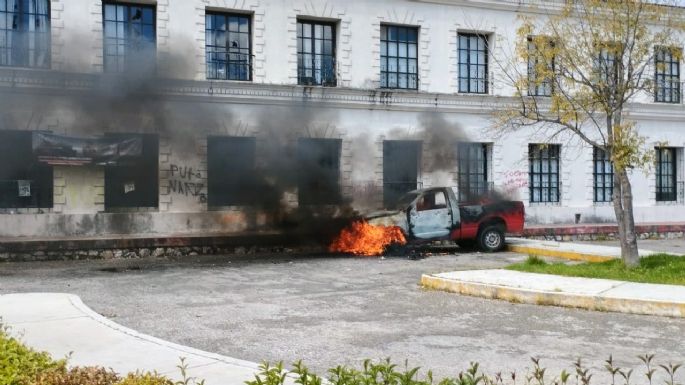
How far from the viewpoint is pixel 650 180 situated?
26.9 metres

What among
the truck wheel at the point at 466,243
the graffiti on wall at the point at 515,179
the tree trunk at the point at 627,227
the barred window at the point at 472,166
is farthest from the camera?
the graffiti on wall at the point at 515,179

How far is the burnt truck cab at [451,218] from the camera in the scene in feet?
56.7

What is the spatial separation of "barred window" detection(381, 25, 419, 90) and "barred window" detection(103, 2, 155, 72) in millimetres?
7695

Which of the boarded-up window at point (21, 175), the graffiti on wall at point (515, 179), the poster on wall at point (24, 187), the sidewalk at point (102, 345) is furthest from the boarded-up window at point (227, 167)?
the sidewalk at point (102, 345)

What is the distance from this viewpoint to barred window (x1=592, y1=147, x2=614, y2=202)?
1032 inches

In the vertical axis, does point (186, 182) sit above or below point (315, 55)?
below

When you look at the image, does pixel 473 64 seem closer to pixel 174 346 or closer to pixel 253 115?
pixel 253 115

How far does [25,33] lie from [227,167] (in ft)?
21.8

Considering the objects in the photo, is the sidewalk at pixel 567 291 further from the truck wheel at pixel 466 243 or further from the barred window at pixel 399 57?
the barred window at pixel 399 57

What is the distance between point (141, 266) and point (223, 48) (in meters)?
8.53

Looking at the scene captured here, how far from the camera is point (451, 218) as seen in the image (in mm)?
17734

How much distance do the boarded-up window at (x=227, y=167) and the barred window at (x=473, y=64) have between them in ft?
27.3

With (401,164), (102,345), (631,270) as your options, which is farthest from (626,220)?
(401,164)

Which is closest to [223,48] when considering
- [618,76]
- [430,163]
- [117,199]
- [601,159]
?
[117,199]
